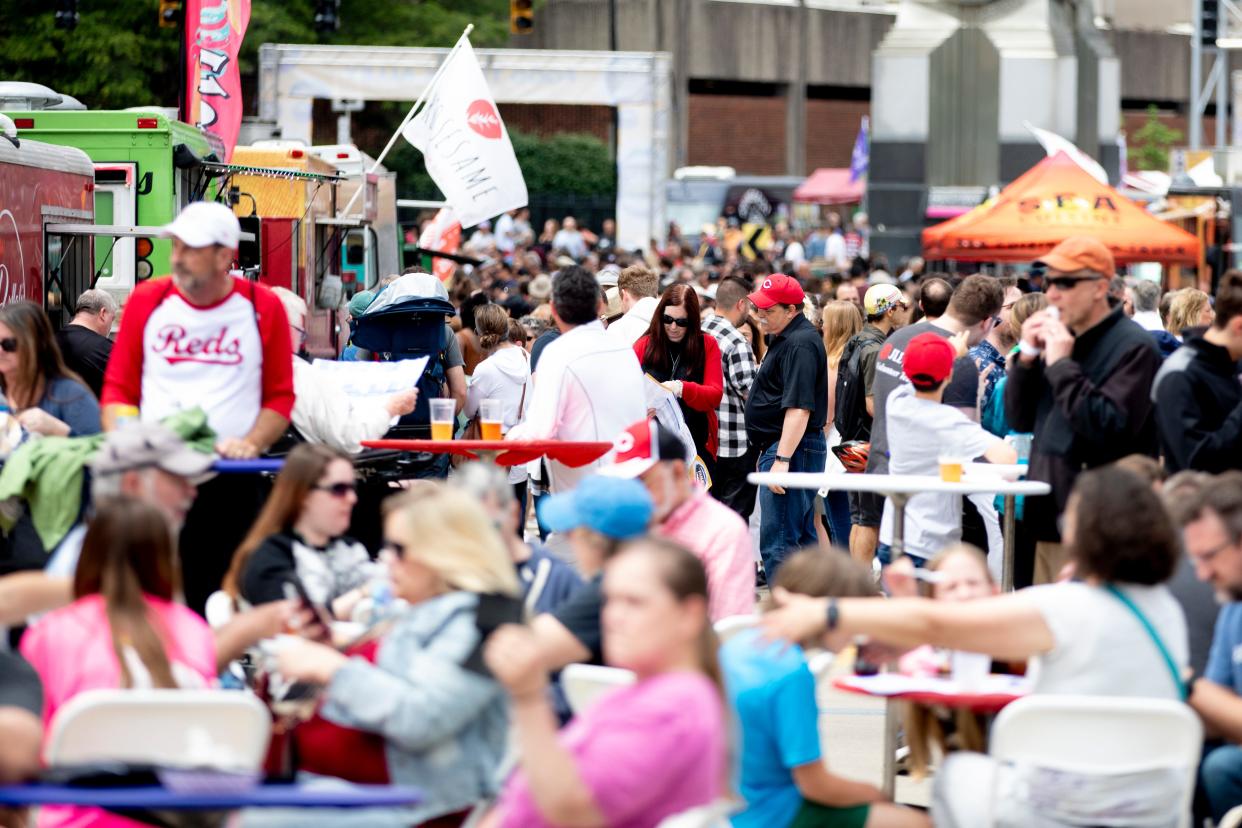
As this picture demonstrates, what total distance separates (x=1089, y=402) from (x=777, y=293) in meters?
3.50

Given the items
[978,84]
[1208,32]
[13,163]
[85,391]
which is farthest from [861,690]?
[1208,32]

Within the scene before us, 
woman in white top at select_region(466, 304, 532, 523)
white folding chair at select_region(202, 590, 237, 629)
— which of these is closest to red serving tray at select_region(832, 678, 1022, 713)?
white folding chair at select_region(202, 590, 237, 629)

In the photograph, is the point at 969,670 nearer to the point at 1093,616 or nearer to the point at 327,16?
the point at 1093,616

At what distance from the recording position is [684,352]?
429 inches

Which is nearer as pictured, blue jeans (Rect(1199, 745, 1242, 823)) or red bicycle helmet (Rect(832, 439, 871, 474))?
blue jeans (Rect(1199, 745, 1242, 823))

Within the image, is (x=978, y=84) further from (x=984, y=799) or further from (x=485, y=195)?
(x=984, y=799)

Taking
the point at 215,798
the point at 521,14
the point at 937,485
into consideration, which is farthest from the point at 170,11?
the point at 215,798

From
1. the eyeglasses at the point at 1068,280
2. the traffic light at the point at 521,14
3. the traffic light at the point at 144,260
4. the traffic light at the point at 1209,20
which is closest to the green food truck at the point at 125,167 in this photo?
the traffic light at the point at 144,260

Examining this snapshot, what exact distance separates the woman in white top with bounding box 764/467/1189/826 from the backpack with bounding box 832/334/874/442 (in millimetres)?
6297

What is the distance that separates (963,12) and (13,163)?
2553 centimetres

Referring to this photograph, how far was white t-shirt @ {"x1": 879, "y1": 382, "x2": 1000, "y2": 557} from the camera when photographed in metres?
8.62

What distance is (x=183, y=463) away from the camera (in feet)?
19.0

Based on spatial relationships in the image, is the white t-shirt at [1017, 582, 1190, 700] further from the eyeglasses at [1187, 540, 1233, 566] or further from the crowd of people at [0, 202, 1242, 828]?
the eyeglasses at [1187, 540, 1233, 566]

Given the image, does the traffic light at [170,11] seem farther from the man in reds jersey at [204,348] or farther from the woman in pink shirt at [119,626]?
the woman in pink shirt at [119,626]
